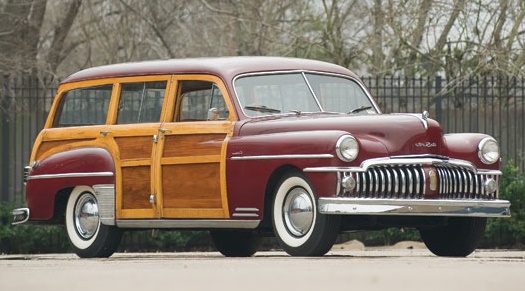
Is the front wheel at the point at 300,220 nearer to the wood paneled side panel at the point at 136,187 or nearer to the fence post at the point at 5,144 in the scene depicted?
the wood paneled side panel at the point at 136,187

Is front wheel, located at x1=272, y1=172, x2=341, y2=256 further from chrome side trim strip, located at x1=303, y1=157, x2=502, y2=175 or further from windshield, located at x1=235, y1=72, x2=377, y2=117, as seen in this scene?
windshield, located at x1=235, y1=72, x2=377, y2=117

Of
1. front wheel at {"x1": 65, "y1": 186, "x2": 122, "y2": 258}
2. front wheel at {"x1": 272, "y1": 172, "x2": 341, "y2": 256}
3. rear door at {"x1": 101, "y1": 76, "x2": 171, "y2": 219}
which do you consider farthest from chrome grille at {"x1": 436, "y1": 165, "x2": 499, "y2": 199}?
front wheel at {"x1": 65, "y1": 186, "x2": 122, "y2": 258}

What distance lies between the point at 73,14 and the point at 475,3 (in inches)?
280

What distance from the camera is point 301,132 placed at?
38.9ft

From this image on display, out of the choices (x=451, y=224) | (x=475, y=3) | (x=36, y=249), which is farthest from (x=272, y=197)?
(x=475, y=3)

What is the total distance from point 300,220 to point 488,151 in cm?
194

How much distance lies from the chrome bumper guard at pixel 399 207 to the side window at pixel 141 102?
250 cm

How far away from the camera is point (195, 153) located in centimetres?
1266

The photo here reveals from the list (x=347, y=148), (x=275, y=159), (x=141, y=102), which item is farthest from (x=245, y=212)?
(x=141, y=102)

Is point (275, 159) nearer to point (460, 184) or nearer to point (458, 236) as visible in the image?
point (460, 184)

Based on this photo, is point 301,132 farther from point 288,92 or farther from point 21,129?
point 21,129

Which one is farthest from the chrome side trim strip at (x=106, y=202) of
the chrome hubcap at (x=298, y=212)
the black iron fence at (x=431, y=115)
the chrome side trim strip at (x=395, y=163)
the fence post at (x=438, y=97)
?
the fence post at (x=438, y=97)

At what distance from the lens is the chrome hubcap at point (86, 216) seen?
44.8 feet

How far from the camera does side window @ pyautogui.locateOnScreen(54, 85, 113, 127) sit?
1398 centimetres
